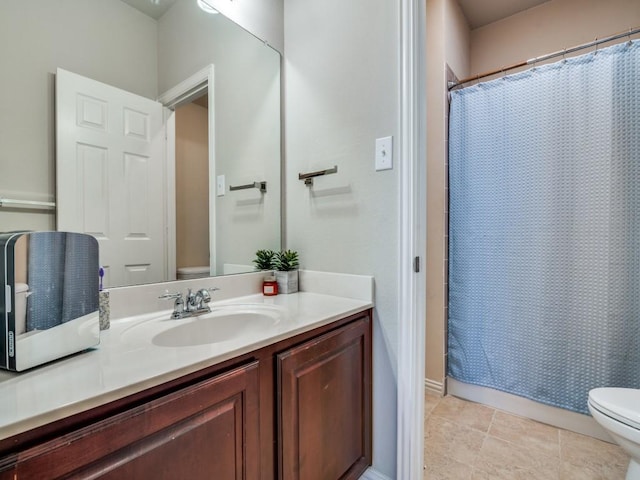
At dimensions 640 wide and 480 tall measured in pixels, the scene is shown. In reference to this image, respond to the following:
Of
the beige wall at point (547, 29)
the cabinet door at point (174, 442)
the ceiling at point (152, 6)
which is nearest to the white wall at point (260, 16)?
the ceiling at point (152, 6)

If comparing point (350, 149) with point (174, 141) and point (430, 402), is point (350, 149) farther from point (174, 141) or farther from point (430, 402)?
point (430, 402)

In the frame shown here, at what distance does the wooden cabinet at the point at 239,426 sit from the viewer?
0.47 m

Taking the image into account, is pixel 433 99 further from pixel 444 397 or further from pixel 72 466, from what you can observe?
pixel 72 466

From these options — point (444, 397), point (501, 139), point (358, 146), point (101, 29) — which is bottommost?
point (444, 397)

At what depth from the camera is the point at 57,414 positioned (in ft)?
1.48

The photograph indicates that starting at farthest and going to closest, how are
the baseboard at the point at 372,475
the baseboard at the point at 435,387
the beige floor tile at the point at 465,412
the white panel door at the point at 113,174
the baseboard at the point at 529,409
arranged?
the baseboard at the point at 435,387, the beige floor tile at the point at 465,412, the baseboard at the point at 529,409, the baseboard at the point at 372,475, the white panel door at the point at 113,174

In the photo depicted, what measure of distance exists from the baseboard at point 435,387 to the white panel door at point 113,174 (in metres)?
1.76

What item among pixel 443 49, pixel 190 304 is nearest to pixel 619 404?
pixel 190 304

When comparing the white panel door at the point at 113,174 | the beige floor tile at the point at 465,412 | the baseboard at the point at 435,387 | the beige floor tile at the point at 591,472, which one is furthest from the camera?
the baseboard at the point at 435,387

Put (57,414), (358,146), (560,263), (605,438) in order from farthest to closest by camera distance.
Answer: (560,263)
(605,438)
(358,146)
(57,414)

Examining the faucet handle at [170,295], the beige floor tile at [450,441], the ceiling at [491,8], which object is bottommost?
the beige floor tile at [450,441]

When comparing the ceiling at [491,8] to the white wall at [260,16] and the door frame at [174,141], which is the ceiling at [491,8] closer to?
the white wall at [260,16]

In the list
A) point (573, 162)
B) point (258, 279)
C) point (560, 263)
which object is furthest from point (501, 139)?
point (258, 279)

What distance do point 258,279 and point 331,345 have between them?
56 centimetres
